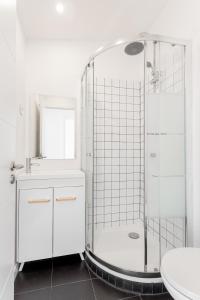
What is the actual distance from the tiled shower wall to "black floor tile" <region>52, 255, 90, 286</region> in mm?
549

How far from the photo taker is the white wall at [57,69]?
2195 millimetres

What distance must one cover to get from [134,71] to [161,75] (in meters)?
0.72

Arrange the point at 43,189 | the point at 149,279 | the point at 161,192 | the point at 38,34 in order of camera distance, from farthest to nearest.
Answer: the point at 38,34, the point at 43,189, the point at 161,192, the point at 149,279

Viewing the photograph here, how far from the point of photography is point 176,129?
5.17 feet

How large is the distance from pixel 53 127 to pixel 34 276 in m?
1.55

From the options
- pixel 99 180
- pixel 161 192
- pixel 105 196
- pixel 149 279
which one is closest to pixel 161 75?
pixel 161 192

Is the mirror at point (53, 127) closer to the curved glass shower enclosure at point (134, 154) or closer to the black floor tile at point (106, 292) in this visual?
the curved glass shower enclosure at point (134, 154)

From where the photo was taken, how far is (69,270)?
68.2 inches

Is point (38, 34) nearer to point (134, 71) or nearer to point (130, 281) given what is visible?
point (134, 71)

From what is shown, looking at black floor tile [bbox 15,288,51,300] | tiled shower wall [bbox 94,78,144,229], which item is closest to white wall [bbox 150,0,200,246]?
tiled shower wall [bbox 94,78,144,229]

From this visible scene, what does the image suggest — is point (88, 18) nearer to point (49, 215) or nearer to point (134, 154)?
point (134, 154)

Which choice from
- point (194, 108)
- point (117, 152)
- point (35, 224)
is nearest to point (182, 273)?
point (194, 108)

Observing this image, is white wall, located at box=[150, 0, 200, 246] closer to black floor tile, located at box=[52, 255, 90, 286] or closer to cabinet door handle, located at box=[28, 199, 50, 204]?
black floor tile, located at box=[52, 255, 90, 286]

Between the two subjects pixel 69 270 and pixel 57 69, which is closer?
pixel 69 270
